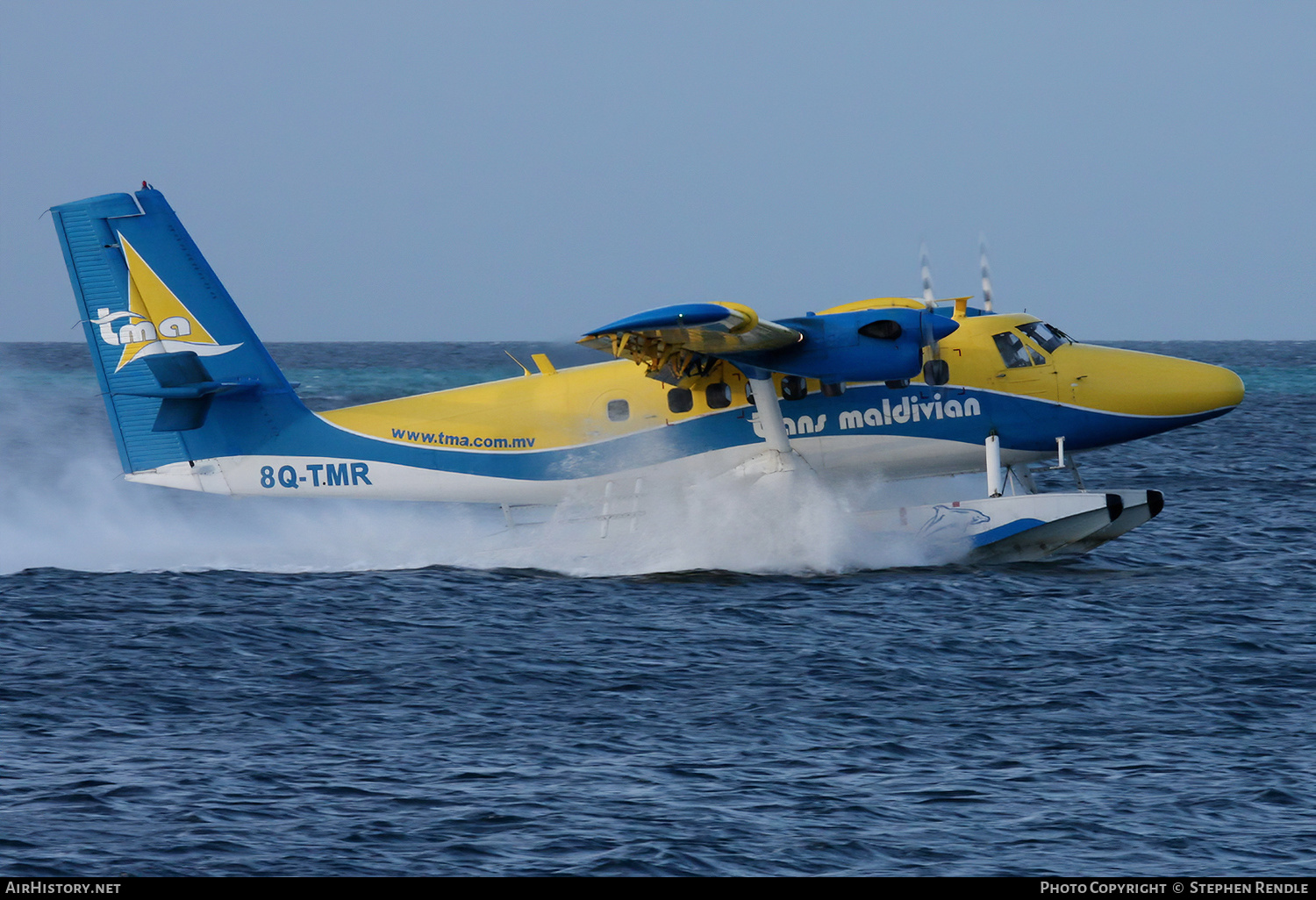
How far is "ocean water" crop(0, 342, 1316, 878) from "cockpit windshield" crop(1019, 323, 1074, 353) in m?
2.87

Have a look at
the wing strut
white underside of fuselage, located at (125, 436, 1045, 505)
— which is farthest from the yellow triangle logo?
the wing strut

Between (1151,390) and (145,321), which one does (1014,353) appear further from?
(145,321)

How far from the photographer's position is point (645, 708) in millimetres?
11211

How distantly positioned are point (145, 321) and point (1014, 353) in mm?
11363

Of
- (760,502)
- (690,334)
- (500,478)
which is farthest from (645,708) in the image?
(500,478)

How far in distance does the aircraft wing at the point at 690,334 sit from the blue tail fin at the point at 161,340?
493 centimetres

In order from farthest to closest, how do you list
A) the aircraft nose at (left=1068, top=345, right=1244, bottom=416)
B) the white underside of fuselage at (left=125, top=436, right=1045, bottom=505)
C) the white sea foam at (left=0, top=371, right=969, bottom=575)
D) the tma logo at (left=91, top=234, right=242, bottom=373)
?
the tma logo at (left=91, top=234, right=242, bottom=373) < the white underside of fuselage at (left=125, top=436, right=1045, bottom=505) < the white sea foam at (left=0, top=371, right=969, bottom=575) < the aircraft nose at (left=1068, top=345, right=1244, bottom=416)

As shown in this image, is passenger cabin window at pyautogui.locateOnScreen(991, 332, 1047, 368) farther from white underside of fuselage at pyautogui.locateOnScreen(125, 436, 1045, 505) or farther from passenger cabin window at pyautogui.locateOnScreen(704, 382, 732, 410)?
passenger cabin window at pyautogui.locateOnScreen(704, 382, 732, 410)

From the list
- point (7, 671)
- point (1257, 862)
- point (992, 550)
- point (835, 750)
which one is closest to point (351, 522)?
point (7, 671)

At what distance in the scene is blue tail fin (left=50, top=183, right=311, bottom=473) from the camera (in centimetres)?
1744

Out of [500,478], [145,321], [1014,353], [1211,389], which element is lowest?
[500,478]

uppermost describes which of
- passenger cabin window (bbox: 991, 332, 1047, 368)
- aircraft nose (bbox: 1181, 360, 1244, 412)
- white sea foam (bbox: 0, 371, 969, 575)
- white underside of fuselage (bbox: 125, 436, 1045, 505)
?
passenger cabin window (bbox: 991, 332, 1047, 368)

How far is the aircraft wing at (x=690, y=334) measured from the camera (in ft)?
48.6
